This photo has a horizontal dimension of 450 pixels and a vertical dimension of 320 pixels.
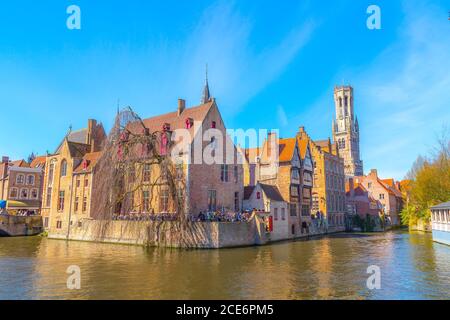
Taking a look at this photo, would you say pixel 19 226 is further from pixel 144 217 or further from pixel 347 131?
pixel 347 131

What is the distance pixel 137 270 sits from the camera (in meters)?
18.9

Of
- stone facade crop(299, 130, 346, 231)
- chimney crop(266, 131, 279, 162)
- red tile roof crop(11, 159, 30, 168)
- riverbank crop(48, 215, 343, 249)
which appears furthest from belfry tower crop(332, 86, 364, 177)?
red tile roof crop(11, 159, 30, 168)

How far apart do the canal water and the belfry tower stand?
3980 inches

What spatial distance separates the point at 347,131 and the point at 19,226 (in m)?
113

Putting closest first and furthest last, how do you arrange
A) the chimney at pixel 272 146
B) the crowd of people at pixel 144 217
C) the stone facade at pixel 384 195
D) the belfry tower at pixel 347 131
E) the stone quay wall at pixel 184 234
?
the stone quay wall at pixel 184 234, the crowd of people at pixel 144 217, the chimney at pixel 272 146, the stone facade at pixel 384 195, the belfry tower at pixel 347 131

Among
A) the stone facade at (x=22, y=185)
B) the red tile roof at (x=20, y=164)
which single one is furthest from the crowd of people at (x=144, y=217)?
the red tile roof at (x=20, y=164)

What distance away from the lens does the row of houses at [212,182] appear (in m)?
34.2

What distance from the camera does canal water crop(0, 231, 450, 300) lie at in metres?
13.9

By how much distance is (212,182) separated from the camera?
1400 inches

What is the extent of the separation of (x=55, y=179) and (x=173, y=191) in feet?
80.5

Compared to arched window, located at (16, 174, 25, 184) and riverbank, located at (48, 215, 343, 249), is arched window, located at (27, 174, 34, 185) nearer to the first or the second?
arched window, located at (16, 174, 25, 184)

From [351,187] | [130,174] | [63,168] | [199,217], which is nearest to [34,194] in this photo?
[63,168]

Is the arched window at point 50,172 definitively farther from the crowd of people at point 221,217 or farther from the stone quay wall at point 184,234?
the crowd of people at point 221,217

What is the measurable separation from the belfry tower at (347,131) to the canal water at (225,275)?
101086 millimetres
